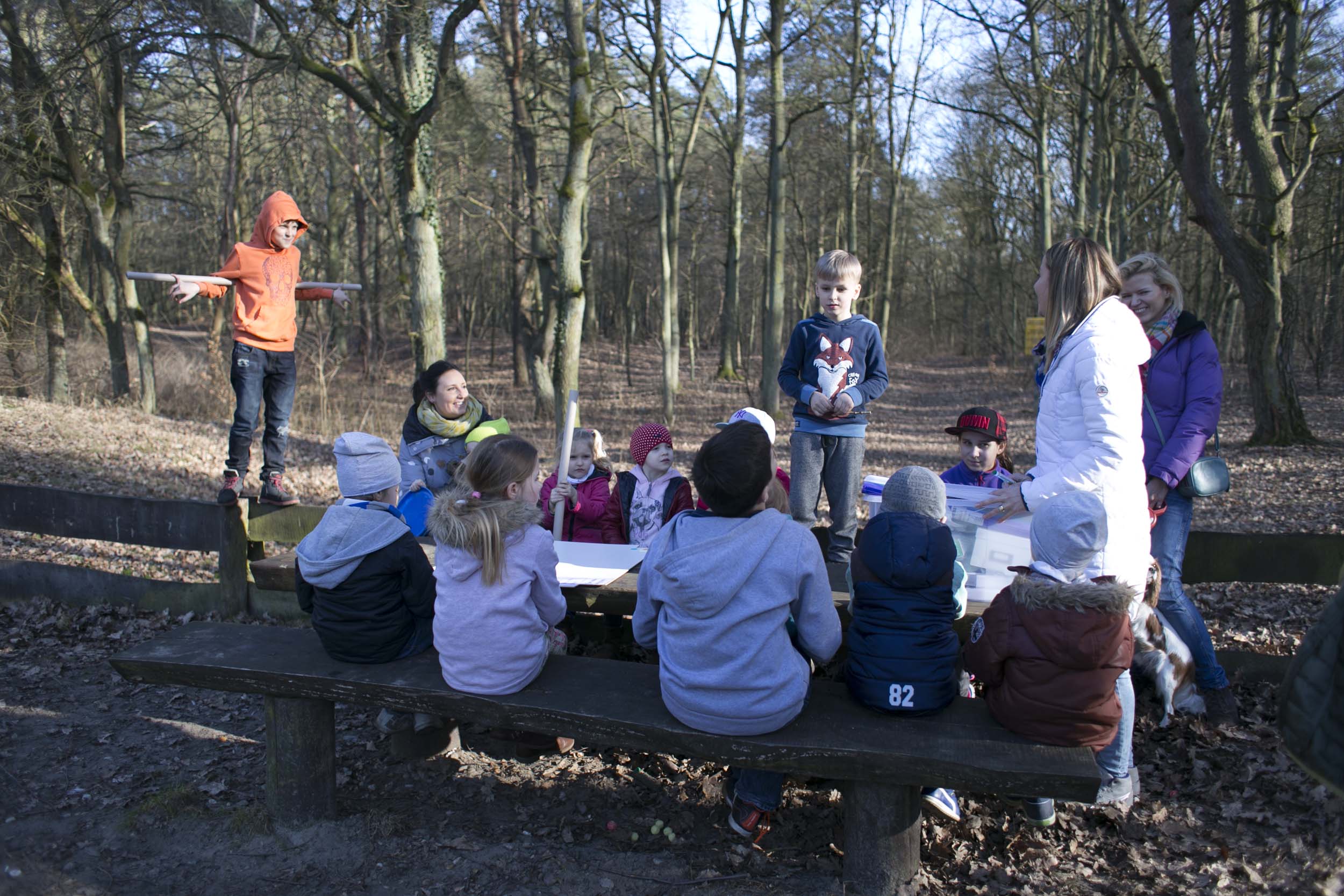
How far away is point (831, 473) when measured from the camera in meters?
4.76

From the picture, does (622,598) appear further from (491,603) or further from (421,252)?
(421,252)

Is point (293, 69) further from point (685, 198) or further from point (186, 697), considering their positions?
point (685, 198)

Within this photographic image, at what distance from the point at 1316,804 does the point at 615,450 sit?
32.3ft

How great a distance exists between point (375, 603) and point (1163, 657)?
10.3ft

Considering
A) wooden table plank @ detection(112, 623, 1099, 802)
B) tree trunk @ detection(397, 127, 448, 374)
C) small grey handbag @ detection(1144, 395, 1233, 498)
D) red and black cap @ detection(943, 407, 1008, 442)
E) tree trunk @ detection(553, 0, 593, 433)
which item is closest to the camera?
wooden table plank @ detection(112, 623, 1099, 802)

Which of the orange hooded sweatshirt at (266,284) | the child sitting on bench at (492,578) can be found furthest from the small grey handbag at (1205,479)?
the orange hooded sweatshirt at (266,284)

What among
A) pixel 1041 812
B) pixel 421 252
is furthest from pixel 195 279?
pixel 1041 812

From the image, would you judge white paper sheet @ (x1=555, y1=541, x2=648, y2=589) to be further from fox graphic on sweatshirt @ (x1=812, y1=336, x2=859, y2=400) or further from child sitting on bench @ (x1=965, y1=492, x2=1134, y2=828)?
child sitting on bench @ (x1=965, y1=492, x2=1134, y2=828)

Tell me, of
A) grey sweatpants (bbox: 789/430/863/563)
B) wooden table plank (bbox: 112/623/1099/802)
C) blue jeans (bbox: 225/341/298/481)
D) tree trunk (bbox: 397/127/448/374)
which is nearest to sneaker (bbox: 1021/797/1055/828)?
wooden table plank (bbox: 112/623/1099/802)

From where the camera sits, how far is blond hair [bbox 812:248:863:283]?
436 cm

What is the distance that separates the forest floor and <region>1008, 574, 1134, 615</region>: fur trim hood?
730 millimetres

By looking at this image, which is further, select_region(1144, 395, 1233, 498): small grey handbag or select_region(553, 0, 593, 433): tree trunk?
select_region(553, 0, 593, 433): tree trunk

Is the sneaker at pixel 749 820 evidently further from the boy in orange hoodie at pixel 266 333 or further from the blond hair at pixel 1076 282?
the boy in orange hoodie at pixel 266 333

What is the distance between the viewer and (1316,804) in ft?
10.7
